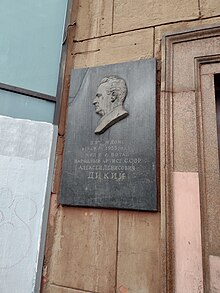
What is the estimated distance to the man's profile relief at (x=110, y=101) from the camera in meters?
2.30

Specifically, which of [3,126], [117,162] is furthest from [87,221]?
[3,126]

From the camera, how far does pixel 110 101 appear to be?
237 cm

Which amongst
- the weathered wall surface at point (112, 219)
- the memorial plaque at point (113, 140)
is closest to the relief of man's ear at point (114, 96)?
the memorial plaque at point (113, 140)

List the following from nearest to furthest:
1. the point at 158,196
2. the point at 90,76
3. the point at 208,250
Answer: the point at 208,250
the point at 158,196
the point at 90,76

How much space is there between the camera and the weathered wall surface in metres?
1.99

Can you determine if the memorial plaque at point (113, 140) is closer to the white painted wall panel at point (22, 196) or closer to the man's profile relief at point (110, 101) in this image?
the man's profile relief at point (110, 101)

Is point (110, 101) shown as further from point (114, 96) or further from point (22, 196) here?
point (22, 196)

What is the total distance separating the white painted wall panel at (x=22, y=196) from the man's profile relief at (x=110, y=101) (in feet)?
1.84

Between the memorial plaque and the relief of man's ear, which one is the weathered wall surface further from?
the relief of man's ear

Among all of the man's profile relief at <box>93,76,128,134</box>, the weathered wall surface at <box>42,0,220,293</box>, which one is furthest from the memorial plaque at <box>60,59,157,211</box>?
the weathered wall surface at <box>42,0,220,293</box>

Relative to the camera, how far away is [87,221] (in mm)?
2197

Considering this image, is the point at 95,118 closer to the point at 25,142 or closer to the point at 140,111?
the point at 140,111

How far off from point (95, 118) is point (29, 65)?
1.00m

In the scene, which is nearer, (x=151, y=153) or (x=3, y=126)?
(x=151, y=153)
